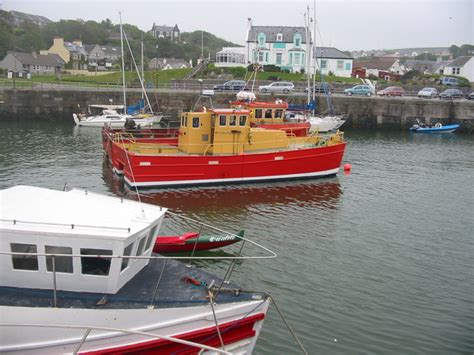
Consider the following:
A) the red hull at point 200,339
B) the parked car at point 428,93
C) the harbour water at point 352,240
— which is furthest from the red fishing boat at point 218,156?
the parked car at point 428,93

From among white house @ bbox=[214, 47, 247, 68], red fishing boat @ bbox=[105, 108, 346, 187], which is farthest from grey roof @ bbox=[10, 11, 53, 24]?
red fishing boat @ bbox=[105, 108, 346, 187]

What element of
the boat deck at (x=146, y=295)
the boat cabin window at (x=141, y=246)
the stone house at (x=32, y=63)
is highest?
the stone house at (x=32, y=63)

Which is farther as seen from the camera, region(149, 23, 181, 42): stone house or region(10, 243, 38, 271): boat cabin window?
region(149, 23, 181, 42): stone house

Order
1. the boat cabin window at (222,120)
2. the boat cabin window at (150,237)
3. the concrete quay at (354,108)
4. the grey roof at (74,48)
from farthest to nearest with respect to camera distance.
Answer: the grey roof at (74,48) → the concrete quay at (354,108) → the boat cabin window at (222,120) → the boat cabin window at (150,237)

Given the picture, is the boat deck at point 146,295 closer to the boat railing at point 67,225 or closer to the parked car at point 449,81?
the boat railing at point 67,225

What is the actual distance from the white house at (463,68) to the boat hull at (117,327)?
87.9 m

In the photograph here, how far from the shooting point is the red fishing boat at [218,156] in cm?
2333

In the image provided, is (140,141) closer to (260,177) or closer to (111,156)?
(111,156)

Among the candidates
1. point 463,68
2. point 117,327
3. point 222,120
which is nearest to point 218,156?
point 222,120

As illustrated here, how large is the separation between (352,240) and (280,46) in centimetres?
6052

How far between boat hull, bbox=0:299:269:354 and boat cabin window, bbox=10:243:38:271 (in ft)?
2.55

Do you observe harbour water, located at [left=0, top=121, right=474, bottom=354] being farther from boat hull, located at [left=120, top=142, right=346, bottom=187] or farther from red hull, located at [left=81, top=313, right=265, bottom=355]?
red hull, located at [left=81, top=313, right=265, bottom=355]

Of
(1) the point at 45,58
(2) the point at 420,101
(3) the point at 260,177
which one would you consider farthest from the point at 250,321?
(1) the point at 45,58

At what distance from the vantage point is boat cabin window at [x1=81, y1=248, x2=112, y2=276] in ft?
28.9
